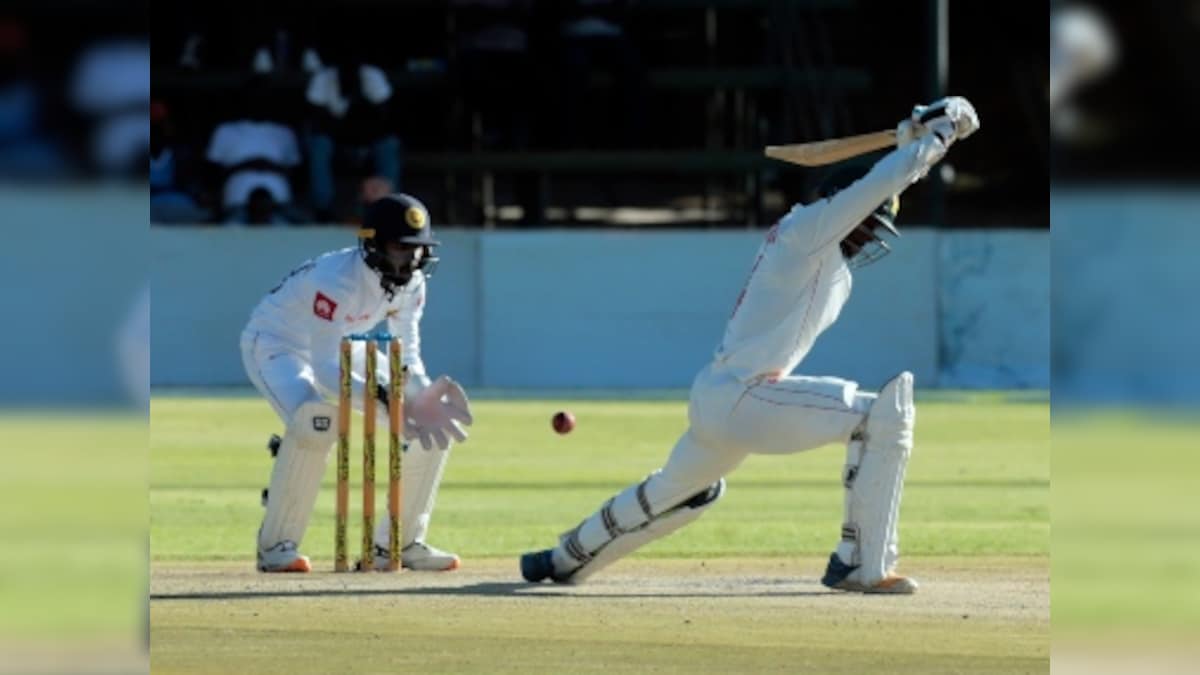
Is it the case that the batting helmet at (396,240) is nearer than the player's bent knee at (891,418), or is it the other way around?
the player's bent knee at (891,418)

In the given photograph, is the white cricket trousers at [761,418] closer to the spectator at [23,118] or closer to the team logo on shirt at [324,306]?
the team logo on shirt at [324,306]

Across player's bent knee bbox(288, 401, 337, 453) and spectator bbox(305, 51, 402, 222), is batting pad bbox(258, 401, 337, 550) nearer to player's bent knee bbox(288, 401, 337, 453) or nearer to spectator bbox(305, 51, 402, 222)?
player's bent knee bbox(288, 401, 337, 453)

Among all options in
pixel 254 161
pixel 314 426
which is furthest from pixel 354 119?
pixel 314 426

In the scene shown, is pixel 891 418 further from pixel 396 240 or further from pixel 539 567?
pixel 396 240

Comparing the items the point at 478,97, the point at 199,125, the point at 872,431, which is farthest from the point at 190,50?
the point at 872,431

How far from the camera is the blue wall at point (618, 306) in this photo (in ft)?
62.1

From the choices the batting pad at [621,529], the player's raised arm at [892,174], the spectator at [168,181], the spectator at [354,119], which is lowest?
the batting pad at [621,529]

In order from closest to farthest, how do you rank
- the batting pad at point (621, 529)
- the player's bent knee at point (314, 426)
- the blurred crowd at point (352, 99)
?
the batting pad at point (621, 529) → the player's bent knee at point (314, 426) → the blurred crowd at point (352, 99)

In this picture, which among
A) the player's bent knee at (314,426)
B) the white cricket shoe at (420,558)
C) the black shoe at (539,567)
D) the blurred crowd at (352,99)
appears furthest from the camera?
the blurred crowd at (352,99)

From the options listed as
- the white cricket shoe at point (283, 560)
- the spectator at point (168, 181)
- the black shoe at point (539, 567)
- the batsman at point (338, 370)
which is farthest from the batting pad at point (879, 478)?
the spectator at point (168, 181)

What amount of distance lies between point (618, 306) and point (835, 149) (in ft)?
36.0

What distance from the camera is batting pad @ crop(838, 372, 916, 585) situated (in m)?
8.12

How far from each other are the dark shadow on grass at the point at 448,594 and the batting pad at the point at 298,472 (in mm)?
637

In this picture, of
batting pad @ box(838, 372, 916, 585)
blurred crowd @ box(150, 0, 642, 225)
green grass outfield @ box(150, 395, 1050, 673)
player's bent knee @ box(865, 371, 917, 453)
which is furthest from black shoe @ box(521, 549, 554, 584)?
blurred crowd @ box(150, 0, 642, 225)
